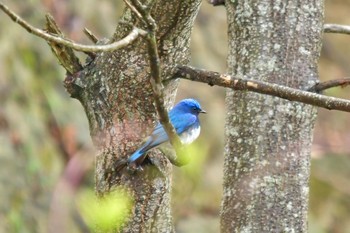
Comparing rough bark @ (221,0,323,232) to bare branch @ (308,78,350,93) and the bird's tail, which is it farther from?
the bird's tail

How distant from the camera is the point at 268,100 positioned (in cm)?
288

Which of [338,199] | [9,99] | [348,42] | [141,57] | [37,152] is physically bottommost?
[338,199]

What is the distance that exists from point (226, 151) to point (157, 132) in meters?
0.35

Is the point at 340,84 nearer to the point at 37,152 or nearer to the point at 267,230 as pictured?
the point at 267,230

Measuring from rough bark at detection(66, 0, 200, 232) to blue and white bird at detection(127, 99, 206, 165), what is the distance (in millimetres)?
47

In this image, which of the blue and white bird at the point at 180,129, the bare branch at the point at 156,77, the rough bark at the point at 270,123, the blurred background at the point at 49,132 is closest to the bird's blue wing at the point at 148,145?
the blue and white bird at the point at 180,129

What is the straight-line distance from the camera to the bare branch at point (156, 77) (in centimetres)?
202

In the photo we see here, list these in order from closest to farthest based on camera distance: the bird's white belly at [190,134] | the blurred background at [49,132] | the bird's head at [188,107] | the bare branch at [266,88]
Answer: the bare branch at [266,88], the bird's white belly at [190,134], the bird's head at [188,107], the blurred background at [49,132]

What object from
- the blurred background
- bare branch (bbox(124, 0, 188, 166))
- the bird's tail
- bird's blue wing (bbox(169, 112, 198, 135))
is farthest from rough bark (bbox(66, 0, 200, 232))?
the blurred background

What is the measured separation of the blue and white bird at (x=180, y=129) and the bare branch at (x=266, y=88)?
0.18m

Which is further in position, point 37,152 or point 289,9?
point 37,152

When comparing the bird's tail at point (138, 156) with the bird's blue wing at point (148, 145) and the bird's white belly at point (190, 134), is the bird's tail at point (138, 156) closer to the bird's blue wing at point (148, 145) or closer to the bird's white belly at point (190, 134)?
the bird's blue wing at point (148, 145)

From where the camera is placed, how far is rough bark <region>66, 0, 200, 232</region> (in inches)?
107

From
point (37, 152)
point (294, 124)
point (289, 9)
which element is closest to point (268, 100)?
point (294, 124)
